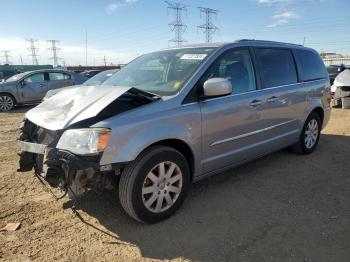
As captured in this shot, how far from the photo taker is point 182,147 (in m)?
3.68

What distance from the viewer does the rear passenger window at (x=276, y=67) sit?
15.2ft

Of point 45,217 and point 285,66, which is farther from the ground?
point 285,66

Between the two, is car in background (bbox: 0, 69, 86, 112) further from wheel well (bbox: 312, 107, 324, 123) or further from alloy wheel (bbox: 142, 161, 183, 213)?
alloy wheel (bbox: 142, 161, 183, 213)

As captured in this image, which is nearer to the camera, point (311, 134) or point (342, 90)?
point (311, 134)

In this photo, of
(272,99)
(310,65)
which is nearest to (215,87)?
(272,99)

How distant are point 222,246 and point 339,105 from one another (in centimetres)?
1054

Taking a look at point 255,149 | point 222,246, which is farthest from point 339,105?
point 222,246

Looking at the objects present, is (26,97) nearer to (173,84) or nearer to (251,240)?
(173,84)

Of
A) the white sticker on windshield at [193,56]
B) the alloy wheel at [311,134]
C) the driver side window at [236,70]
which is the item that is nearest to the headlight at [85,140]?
the driver side window at [236,70]

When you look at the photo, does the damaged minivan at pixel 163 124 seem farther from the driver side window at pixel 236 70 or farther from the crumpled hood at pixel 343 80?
the crumpled hood at pixel 343 80

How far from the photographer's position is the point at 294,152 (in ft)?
19.4

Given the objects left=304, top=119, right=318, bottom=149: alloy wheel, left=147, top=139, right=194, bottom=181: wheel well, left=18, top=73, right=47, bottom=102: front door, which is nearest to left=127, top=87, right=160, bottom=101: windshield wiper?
left=147, top=139, right=194, bottom=181: wheel well

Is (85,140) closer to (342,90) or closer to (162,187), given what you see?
(162,187)

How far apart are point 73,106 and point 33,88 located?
10.7 metres
